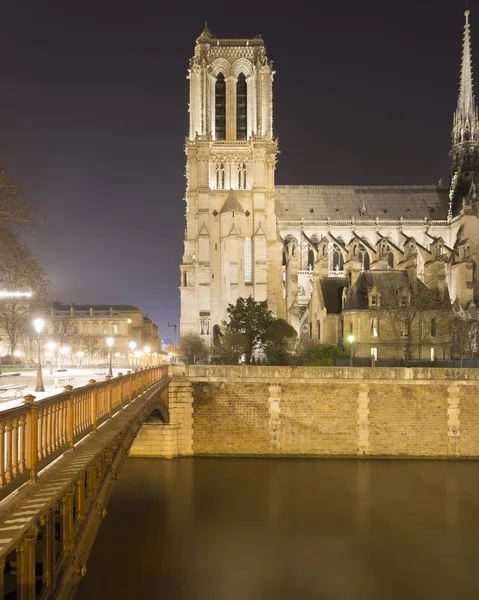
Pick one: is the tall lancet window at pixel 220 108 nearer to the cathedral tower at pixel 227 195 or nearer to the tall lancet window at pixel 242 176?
the cathedral tower at pixel 227 195

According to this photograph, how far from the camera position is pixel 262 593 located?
568 inches

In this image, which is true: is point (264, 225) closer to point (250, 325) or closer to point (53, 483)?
point (250, 325)

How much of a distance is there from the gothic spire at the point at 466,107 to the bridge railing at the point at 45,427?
7275 cm

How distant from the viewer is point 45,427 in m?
6.49

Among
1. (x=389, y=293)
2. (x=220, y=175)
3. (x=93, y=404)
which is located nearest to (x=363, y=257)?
(x=220, y=175)

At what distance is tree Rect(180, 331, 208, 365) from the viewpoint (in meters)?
44.3

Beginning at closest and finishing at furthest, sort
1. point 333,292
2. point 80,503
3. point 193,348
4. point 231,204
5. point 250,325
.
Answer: point 80,503 < point 250,325 < point 333,292 < point 193,348 < point 231,204

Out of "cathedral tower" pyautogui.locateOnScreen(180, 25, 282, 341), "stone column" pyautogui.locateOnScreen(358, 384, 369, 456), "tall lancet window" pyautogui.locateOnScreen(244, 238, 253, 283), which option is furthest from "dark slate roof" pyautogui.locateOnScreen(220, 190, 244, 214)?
"stone column" pyautogui.locateOnScreen(358, 384, 369, 456)

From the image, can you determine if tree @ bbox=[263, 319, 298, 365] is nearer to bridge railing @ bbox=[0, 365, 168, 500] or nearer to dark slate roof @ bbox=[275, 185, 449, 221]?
dark slate roof @ bbox=[275, 185, 449, 221]

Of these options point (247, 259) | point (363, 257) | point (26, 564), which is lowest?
point (26, 564)

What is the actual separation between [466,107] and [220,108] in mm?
36507

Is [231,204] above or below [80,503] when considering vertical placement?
above

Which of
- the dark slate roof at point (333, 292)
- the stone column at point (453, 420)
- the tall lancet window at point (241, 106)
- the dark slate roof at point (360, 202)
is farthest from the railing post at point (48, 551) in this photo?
the dark slate roof at point (360, 202)

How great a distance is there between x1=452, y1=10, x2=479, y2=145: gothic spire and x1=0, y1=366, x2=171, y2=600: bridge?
241 ft
